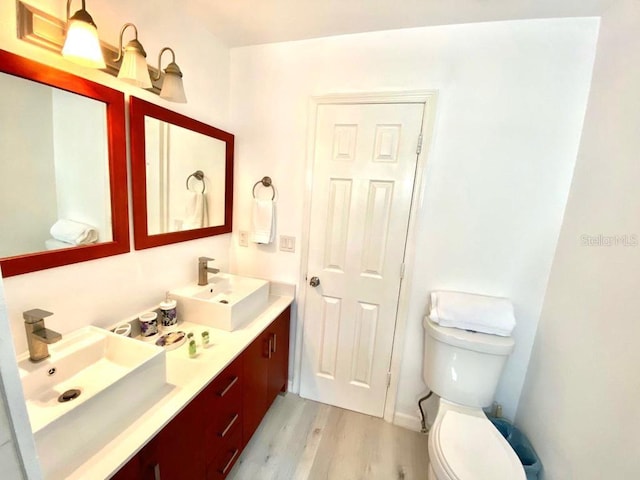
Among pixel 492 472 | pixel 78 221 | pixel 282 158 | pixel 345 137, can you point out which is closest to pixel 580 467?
pixel 492 472

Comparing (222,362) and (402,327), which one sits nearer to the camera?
(222,362)

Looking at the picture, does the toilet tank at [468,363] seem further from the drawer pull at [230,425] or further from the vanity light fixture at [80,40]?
the vanity light fixture at [80,40]

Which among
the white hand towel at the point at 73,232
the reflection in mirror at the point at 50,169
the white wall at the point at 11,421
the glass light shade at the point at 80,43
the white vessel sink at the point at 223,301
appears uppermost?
the glass light shade at the point at 80,43

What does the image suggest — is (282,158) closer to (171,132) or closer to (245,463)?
(171,132)

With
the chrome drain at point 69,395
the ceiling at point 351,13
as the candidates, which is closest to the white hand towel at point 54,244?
the chrome drain at point 69,395

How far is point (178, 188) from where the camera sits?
1519mm

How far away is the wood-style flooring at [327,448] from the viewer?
4.91 feet

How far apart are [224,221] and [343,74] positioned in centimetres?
120

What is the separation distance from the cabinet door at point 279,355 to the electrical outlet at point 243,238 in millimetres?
563

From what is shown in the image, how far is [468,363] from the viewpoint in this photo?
1436mm

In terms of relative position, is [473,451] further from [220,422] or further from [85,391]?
[85,391]

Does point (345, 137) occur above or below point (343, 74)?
below

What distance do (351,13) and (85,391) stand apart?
1982mm

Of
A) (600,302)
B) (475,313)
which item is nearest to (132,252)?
(475,313)
